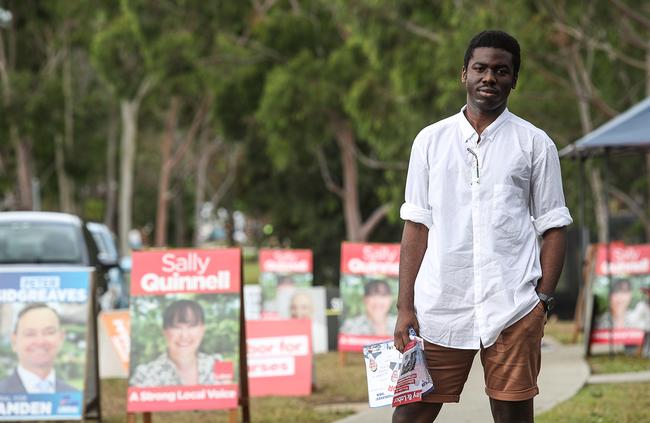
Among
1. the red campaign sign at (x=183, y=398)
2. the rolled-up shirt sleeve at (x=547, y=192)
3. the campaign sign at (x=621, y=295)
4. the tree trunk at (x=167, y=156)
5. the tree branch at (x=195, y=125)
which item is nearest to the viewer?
the rolled-up shirt sleeve at (x=547, y=192)

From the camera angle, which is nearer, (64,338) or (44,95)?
(64,338)

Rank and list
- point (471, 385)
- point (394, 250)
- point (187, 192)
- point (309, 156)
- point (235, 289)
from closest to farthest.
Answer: point (235, 289)
point (471, 385)
point (394, 250)
point (309, 156)
point (187, 192)

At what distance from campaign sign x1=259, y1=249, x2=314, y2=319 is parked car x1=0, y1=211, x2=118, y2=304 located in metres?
2.28

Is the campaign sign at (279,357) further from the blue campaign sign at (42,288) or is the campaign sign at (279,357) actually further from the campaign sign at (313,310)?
the campaign sign at (313,310)

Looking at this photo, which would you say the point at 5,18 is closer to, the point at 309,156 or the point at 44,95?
the point at 44,95

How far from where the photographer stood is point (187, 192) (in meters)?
77.9

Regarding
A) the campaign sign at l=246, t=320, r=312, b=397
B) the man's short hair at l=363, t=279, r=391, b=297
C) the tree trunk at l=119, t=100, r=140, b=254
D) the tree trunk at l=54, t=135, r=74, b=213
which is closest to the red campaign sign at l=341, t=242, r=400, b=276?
the man's short hair at l=363, t=279, r=391, b=297

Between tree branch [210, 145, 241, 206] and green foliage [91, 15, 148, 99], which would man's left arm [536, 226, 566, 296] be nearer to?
green foliage [91, 15, 148, 99]

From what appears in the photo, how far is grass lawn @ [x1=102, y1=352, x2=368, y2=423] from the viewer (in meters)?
10.3

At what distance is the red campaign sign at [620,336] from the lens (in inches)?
605

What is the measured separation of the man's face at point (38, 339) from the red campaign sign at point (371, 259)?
21.1 ft

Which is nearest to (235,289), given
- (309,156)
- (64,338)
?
(64,338)

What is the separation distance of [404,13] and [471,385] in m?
17.2

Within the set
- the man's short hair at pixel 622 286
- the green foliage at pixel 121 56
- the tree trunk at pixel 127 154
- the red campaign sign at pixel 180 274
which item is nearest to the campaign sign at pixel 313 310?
the man's short hair at pixel 622 286
